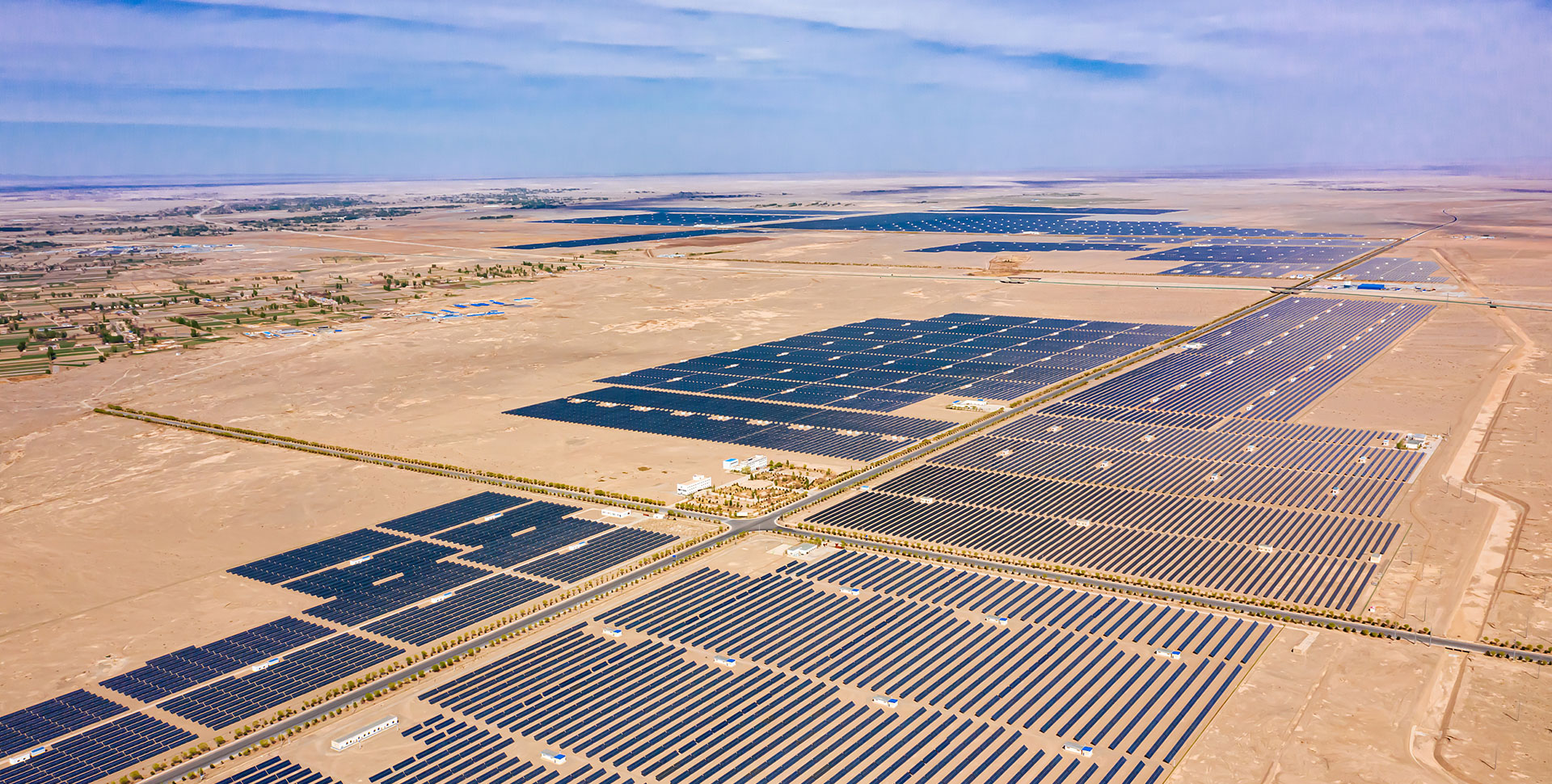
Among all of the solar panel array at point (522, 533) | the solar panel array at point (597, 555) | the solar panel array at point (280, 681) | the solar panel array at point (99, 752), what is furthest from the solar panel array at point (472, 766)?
the solar panel array at point (522, 533)

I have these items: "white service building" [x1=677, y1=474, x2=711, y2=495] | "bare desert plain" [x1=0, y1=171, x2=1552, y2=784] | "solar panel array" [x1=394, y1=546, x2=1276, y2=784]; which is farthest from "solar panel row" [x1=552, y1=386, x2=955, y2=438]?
"solar panel array" [x1=394, y1=546, x2=1276, y2=784]

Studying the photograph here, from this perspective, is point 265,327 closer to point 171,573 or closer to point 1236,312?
point 171,573

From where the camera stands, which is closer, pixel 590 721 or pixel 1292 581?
pixel 590 721

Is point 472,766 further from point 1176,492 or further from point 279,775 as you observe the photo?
point 1176,492

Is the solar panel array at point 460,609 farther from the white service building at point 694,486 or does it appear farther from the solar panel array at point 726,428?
the solar panel array at point 726,428

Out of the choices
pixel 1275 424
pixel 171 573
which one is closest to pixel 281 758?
pixel 171 573

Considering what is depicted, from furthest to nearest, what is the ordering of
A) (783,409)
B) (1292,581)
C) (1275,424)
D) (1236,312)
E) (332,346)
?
1. (1236,312)
2. (332,346)
3. (783,409)
4. (1275,424)
5. (1292,581)
